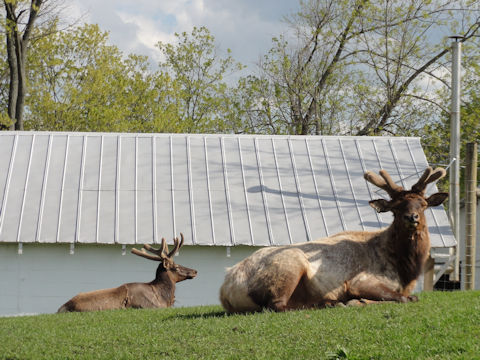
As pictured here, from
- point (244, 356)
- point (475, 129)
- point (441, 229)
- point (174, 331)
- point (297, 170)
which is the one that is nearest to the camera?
point (244, 356)

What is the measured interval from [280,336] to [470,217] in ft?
32.9

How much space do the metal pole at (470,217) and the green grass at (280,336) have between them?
616 centimetres

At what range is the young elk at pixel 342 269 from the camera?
1038cm

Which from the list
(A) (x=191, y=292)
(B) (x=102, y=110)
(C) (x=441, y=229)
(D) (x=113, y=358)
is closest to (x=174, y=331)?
(D) (x=113, y=358)

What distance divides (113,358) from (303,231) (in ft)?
38.5

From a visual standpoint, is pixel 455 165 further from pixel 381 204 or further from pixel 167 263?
pixel 381 204

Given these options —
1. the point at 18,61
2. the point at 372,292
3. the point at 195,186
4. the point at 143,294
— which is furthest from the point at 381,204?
the point at 18,61

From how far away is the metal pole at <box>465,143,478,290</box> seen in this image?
54.9 feet

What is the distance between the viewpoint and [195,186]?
Answer: 20.4 m

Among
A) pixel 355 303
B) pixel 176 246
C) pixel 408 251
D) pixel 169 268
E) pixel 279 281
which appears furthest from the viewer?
pixel 176 246

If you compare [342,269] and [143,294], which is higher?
[342,269]

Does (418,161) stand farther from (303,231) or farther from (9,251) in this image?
(9,251)

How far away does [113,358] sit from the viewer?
→ 8.05 meters

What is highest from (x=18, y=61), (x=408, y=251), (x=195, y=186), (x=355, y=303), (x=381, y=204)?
(x=18, y=61)
